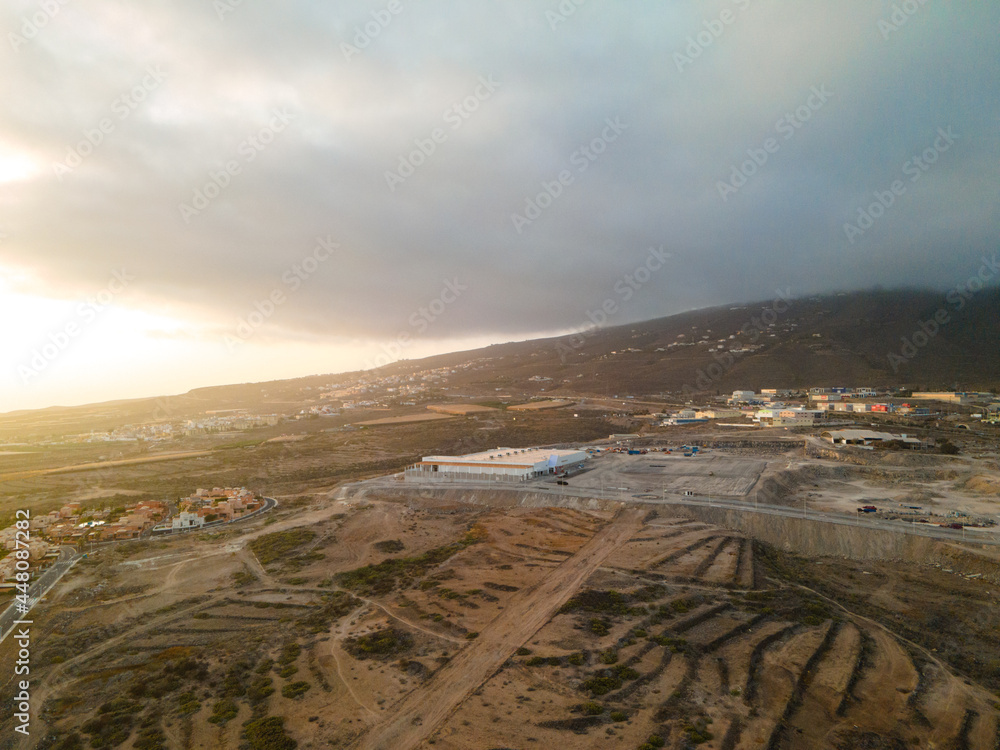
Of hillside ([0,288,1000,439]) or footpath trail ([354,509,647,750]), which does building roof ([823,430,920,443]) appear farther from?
hillside ([0,288,1000,439])

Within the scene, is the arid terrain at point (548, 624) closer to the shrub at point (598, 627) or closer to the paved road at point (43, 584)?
the shrub at point (598, 627)

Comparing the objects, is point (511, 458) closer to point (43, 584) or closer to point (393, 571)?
point (393, 571)

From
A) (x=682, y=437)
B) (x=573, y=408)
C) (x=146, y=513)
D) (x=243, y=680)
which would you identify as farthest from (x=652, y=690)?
(x=573, y=408)

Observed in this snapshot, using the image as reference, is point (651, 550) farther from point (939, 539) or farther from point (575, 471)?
point (575, 471)

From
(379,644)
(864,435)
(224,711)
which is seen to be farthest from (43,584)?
(864,435)

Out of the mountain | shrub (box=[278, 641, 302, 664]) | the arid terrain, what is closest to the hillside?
the mountain
